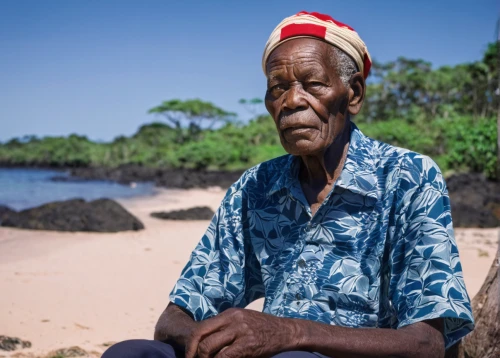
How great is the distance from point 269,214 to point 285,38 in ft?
1.91

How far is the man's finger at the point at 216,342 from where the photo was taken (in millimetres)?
1417

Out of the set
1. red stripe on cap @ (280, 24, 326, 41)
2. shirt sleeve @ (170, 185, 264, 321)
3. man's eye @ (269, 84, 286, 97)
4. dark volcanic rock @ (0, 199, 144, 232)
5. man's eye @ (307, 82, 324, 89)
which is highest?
red stripe on cap @ (280, 24, 326, 41)

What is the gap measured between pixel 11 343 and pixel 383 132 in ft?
71.3

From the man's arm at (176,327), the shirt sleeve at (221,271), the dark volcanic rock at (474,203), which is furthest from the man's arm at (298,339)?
the dark volcanic rock at (474,203)

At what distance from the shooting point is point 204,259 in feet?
6.09

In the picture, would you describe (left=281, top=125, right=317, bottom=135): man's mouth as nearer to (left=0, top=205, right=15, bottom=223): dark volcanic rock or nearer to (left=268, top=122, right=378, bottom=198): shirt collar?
(left=268, top=122, right=378, bottom=198): shirt collar

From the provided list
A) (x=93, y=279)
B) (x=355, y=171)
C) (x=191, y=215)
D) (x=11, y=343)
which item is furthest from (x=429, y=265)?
(x=191, y=215)

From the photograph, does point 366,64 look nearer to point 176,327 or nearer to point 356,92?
point 356,92

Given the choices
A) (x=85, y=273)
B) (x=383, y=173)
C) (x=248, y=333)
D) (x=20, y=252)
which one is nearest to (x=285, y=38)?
(x=383, y=173)

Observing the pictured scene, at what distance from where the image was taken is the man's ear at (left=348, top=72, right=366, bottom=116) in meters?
1.76

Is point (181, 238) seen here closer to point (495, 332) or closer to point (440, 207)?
point (495, 332)

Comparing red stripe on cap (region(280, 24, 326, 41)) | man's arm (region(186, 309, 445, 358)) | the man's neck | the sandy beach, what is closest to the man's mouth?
the man's neck

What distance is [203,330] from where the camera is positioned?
57.5 inches

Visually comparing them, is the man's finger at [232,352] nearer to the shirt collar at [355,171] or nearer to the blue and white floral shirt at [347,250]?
the blue and white floral shirt at [347,250]
